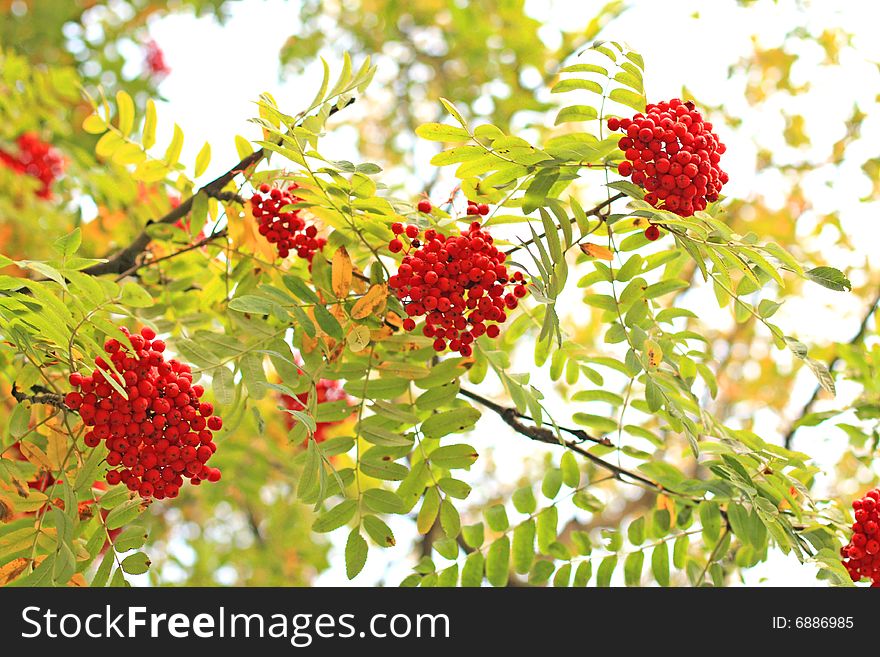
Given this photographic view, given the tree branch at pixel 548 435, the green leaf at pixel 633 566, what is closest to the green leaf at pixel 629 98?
the tree branch at pixel 548 435

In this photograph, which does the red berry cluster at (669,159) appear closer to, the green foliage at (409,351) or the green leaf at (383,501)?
the green foliage at (409,351)

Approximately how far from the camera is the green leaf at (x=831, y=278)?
1.54m

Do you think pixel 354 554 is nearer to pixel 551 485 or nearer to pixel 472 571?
pixel 472 571

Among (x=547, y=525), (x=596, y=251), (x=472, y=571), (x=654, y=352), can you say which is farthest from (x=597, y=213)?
(x=472, y=571)

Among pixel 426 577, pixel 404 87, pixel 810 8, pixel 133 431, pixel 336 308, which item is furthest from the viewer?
pixel 404 87

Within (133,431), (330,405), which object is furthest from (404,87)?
(133,431)

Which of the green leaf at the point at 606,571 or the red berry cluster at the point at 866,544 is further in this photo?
the green leaf at the point at 606,571

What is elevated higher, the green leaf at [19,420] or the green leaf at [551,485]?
the green leaf at [551,485]

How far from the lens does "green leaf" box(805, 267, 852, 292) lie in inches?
60.7

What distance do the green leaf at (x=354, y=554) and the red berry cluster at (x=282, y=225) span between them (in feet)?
1.91

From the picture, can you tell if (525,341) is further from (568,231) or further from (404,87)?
(568,231)

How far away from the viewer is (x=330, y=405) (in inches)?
70.3

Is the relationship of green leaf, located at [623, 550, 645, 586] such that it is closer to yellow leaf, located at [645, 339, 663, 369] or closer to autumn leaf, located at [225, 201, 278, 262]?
yellow leaf, located at [645, 339, 663, 369]
